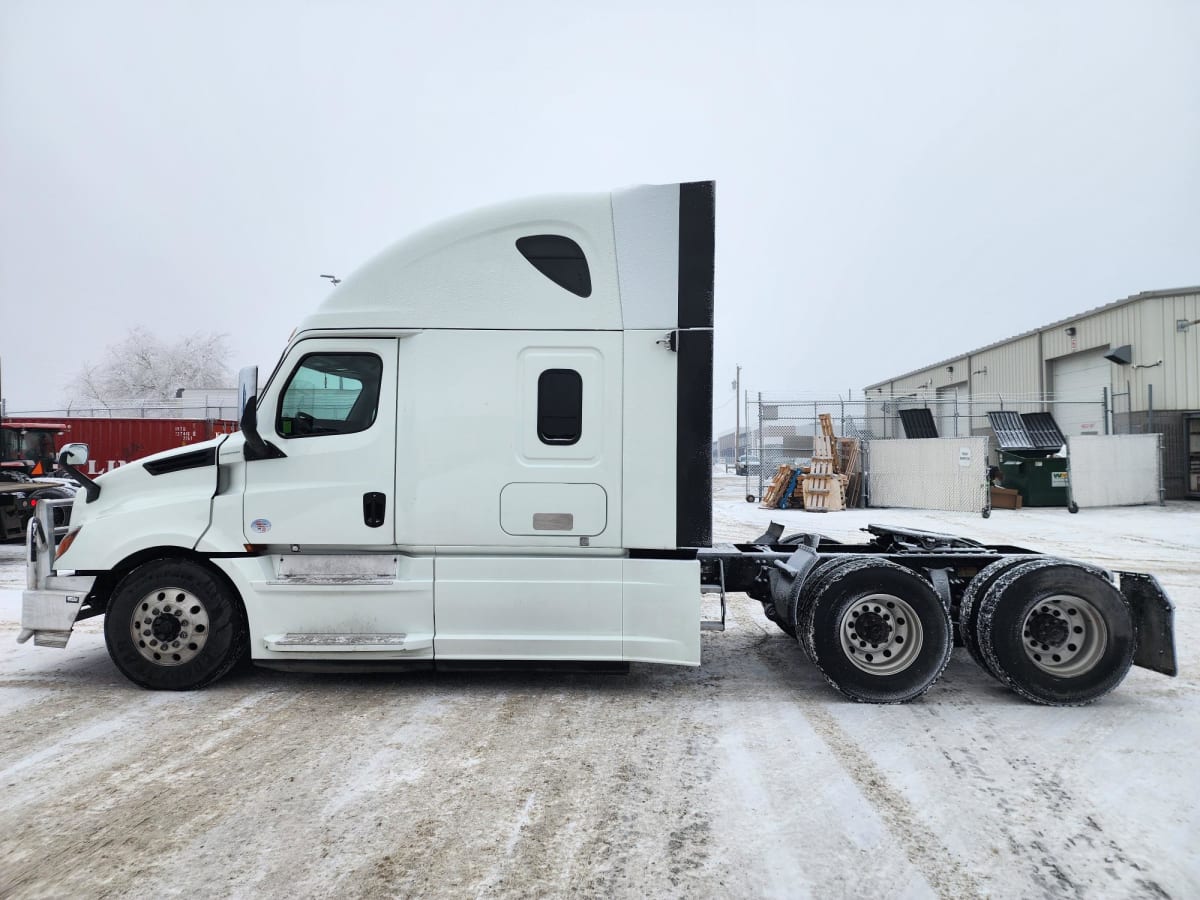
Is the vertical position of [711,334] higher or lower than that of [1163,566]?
higher

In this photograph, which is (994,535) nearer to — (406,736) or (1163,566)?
(1163,566)

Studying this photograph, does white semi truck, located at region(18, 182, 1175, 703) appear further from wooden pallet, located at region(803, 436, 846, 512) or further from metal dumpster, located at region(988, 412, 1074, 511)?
metal dumpster, located at region(988, 412, 1074, 511)

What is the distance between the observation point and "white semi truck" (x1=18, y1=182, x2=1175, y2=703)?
15.3 feet

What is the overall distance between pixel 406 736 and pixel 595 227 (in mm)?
3501

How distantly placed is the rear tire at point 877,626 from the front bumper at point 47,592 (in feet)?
16.8

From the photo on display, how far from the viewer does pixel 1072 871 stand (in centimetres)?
279

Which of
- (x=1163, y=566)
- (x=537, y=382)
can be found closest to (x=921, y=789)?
(x=537, y=382)

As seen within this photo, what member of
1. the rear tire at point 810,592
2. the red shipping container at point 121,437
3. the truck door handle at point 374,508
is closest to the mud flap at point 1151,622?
the rear tire at point 810,592

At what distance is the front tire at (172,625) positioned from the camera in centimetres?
480

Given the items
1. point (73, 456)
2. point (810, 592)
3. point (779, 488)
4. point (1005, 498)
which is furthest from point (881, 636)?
point (1005, 498)

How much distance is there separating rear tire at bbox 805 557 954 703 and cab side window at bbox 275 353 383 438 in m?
3.42

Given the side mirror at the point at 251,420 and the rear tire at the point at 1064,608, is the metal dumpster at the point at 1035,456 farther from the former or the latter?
the side mirror at the point at 251,420

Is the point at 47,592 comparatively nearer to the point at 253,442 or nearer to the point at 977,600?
the point at 253,442

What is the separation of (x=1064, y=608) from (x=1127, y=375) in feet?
79.7
